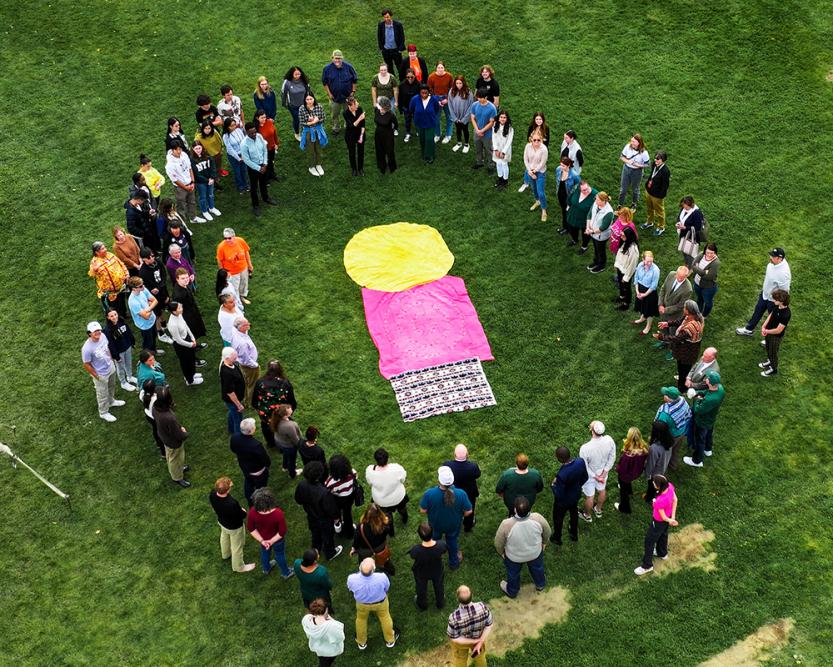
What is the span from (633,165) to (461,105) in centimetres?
388

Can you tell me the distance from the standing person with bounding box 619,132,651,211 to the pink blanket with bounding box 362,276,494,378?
3.92 metres

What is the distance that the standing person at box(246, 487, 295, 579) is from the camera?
1293cm

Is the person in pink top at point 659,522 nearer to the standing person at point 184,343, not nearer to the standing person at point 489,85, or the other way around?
the standing person at point 184,343

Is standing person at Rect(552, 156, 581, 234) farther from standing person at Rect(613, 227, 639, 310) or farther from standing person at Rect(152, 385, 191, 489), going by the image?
standing person at Rect(152, 385, 191, 489)

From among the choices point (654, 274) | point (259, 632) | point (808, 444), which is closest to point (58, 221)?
point (259, 632)

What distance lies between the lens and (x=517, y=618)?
1335 cm

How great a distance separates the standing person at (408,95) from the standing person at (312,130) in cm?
179

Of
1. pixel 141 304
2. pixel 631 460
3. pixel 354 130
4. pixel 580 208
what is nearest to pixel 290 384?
pixel 141 304

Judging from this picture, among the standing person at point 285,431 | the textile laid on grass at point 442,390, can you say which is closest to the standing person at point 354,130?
the textile laid on grass at point 442,390

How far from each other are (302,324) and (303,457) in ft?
13.6

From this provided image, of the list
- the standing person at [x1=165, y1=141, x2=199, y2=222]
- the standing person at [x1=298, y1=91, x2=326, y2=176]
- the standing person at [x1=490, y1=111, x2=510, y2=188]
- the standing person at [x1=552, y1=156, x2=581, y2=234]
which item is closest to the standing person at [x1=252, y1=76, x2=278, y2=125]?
the standing person at [x1=298, y1=91, x2=326, y2=176]

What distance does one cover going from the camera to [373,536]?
13.0m

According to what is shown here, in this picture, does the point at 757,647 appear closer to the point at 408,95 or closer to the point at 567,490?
the point at 567,490

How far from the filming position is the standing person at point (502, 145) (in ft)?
64.6
